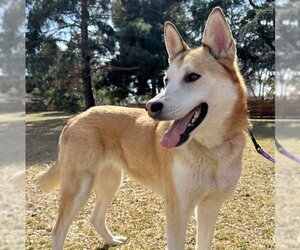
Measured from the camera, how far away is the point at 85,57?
747 inches

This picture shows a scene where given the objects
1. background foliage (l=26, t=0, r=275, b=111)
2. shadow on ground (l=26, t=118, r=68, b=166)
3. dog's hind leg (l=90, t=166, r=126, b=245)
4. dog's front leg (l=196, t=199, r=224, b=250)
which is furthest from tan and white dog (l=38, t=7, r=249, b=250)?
background foliage (l=26, t=0, r=275, b=111)

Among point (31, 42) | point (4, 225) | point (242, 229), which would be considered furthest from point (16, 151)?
point (31, 42)

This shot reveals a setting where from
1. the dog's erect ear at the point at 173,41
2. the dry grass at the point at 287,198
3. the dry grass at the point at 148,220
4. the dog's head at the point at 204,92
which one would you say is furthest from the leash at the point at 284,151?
the dry grass at the point at 148,220

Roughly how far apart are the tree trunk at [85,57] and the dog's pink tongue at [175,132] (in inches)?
650

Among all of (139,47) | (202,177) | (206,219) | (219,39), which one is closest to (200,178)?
(202,177)

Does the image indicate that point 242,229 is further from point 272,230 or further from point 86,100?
point 86,100

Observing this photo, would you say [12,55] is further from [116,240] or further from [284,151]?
[116,240]

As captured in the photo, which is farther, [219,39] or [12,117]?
[219,39]

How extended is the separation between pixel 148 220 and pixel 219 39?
2757 millimetres

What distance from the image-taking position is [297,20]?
2068 millimetres

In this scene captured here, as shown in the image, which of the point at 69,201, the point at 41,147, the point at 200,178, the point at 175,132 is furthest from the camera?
the point at 41,147

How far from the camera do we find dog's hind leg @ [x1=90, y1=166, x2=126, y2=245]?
3.96 meters

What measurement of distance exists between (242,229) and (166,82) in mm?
2411

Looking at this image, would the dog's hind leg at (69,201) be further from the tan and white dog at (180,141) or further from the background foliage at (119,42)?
the background foliage at (119,42)
